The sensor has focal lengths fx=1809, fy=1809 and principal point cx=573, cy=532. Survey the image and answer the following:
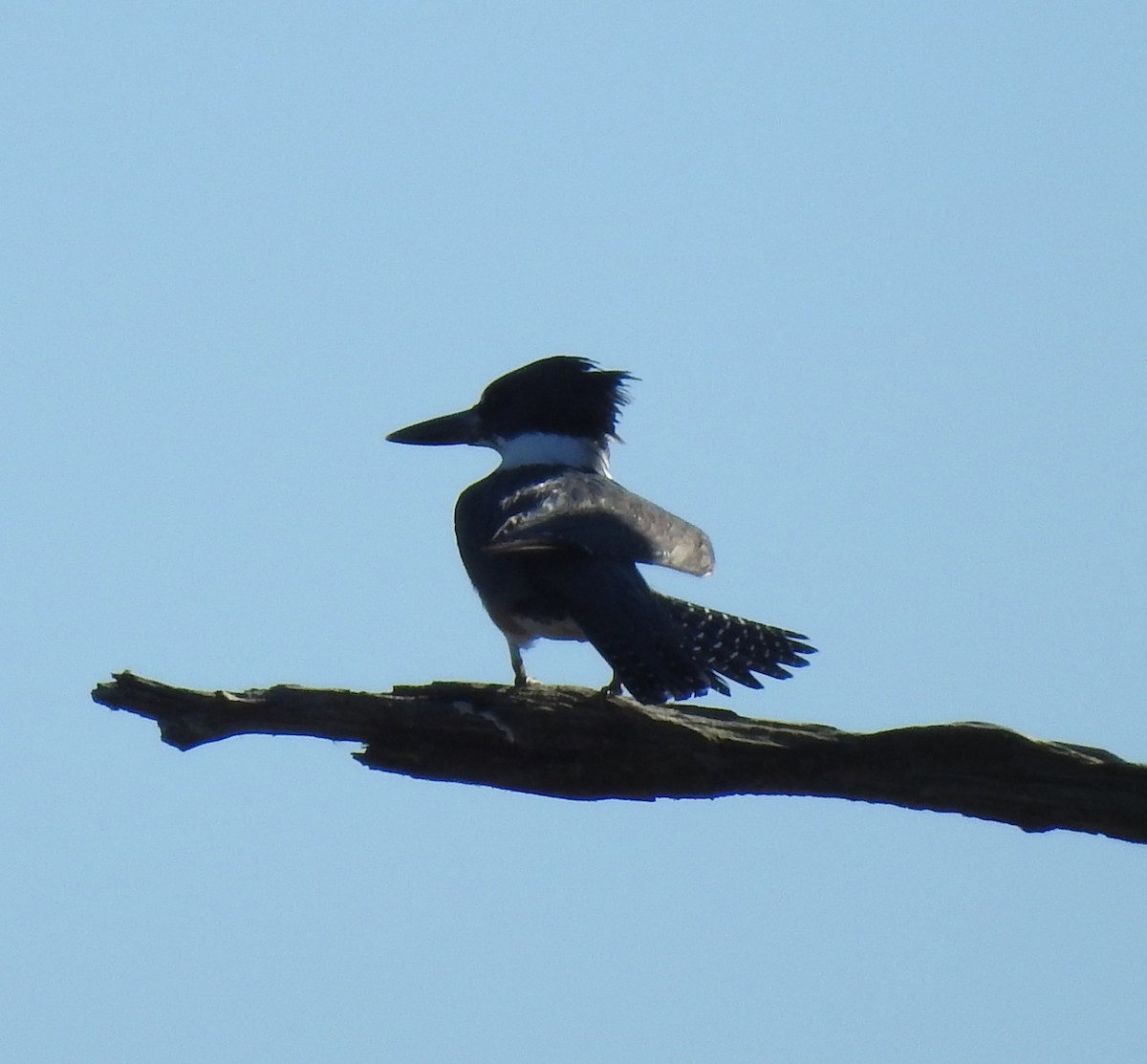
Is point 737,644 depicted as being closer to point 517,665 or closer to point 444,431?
point 517,665

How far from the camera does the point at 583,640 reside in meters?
7.16

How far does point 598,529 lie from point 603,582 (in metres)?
0.26

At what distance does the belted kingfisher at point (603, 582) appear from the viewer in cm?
623

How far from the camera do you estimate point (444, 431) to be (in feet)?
28.9

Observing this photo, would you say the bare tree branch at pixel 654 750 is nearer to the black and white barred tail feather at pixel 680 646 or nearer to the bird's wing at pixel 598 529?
the black and white barred tail feather at pixel 680 646

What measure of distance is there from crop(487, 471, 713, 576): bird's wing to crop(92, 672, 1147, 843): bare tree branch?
106 centimetres

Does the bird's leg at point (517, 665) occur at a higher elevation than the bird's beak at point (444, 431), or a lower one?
lower

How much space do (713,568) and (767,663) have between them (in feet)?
1.49

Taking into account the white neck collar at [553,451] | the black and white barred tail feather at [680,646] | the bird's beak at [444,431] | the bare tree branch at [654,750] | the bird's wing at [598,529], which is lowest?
the bare tree branch at [654,750]

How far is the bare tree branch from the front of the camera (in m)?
5.16

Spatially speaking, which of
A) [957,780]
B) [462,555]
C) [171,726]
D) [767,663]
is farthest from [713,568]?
[171,726]

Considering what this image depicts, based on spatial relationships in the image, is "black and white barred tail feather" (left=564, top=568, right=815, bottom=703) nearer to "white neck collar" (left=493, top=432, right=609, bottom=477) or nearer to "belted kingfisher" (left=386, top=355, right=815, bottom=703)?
"belted kingfisher" (left=386, top=355, right=815, bottom=703)

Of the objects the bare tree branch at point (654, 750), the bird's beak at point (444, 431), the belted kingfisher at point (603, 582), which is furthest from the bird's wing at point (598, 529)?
the bird's beak at point (444, 431)

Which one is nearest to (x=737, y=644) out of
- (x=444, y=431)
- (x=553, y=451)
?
(x=553, y=451)
